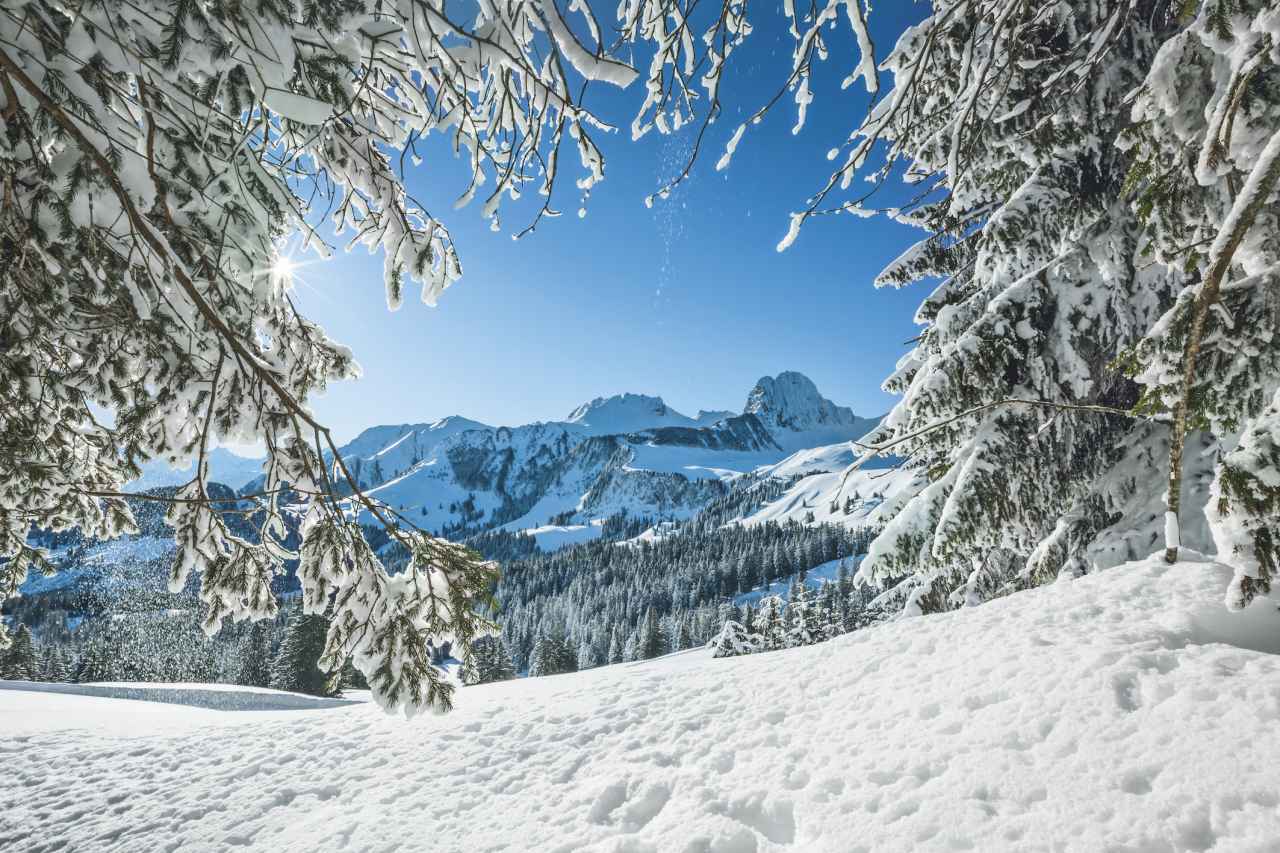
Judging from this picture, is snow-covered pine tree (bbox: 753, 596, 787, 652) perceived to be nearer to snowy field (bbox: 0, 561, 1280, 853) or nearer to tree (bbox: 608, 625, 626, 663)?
snowy field (bbox: 0, 561, 1280, 853)

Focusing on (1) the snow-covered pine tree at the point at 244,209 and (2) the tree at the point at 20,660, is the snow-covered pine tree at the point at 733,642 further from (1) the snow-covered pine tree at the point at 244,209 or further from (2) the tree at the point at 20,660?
(2) the tree at the point at 20,660

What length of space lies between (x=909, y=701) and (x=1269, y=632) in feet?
5.67

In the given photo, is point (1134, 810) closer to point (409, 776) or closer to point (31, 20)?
point (31, 20)

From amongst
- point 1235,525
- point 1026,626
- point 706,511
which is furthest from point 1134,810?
point 706,511

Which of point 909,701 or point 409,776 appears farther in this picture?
point 409,776

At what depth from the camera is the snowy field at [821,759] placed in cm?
199

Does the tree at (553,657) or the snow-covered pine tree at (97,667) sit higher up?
the snow-covered pine tree at (97,667)

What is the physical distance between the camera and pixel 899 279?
706cm

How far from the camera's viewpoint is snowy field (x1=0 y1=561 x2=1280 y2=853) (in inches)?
78.5

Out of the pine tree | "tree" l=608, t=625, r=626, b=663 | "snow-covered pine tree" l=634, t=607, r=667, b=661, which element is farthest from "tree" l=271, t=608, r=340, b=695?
"tree" l=608, t=625, r=626, b=663

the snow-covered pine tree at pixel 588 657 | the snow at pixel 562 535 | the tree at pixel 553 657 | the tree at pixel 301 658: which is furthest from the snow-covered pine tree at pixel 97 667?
the snow at pixel 562 535

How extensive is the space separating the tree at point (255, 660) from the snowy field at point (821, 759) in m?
36.4

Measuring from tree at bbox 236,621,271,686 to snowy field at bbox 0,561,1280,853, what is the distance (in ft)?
119

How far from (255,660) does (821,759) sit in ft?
148
